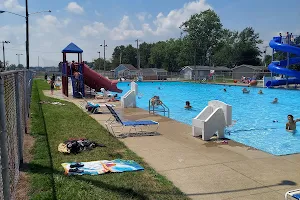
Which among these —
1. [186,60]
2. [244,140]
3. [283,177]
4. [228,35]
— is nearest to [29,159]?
[283,177]

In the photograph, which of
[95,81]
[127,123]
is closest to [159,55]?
[95,81]

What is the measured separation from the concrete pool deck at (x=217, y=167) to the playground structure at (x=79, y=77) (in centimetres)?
1546

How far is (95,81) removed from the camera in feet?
86.8

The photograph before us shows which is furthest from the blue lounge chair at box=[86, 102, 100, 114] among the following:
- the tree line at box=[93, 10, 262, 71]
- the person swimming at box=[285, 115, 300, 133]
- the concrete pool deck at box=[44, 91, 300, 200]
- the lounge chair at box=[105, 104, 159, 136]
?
the tree line at box=[93, 10, 262, 71]

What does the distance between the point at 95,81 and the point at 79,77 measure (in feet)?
9.18

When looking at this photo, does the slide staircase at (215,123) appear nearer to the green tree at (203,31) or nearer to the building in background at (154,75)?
the building in background at (154,75)

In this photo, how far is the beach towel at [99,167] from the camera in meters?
5.83

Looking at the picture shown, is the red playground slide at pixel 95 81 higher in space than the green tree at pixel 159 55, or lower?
lower

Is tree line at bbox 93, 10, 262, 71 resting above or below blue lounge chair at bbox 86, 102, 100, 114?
above

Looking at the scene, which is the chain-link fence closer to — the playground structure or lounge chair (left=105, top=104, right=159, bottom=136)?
lounge chair (left=105, top=104, right=159, bottom=136)

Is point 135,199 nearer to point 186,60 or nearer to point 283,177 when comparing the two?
point 283,177

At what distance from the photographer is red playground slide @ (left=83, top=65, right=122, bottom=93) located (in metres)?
25.6

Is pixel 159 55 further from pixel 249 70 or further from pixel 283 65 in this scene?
pixel 283 65

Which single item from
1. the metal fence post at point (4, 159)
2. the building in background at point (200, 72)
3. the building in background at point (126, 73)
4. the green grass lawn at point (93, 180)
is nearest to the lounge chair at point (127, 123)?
the green grass lawn at point (93, 180)
